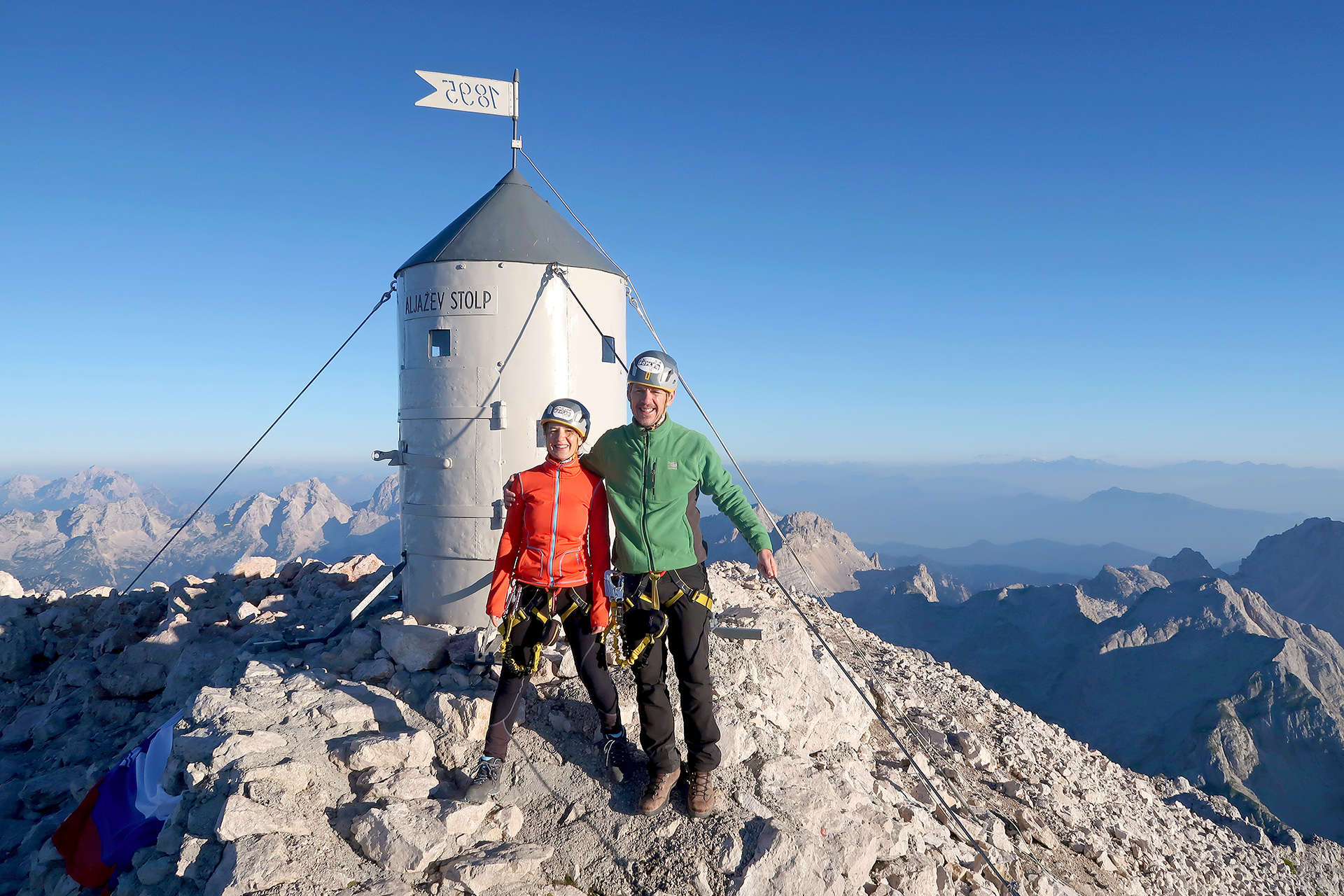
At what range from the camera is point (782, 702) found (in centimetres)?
705

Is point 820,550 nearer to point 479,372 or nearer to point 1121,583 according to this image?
point 1121,583

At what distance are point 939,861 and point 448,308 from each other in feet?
25.2

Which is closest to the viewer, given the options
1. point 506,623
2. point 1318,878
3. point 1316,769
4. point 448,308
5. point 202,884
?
point 202,884

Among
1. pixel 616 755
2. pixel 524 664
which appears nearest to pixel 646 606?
pixel 524 664

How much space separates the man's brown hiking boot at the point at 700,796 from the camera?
5.23 m

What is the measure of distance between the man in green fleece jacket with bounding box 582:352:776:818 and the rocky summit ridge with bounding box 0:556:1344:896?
1.55 feet

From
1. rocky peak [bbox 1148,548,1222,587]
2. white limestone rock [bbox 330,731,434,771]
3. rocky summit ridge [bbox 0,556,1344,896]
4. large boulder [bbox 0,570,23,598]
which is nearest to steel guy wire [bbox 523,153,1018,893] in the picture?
rocky summit ridge [bbox 0,556,1344,896]

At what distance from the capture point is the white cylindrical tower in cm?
798

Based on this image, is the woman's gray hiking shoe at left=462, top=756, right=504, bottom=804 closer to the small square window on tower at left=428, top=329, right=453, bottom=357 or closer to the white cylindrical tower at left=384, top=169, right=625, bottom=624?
the white cylindrical tower at left=384, top=169, right=625, bottom=624

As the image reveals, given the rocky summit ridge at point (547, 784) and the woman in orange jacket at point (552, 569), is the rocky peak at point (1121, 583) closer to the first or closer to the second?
the rocky summit ridge at point (547, 784)

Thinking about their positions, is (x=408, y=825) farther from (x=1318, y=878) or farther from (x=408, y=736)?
(x=1318, y=878)

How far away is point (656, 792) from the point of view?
17.2 ft

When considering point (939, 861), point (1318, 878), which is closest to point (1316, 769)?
point (1318, 878)

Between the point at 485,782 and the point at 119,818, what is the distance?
3.45 m
